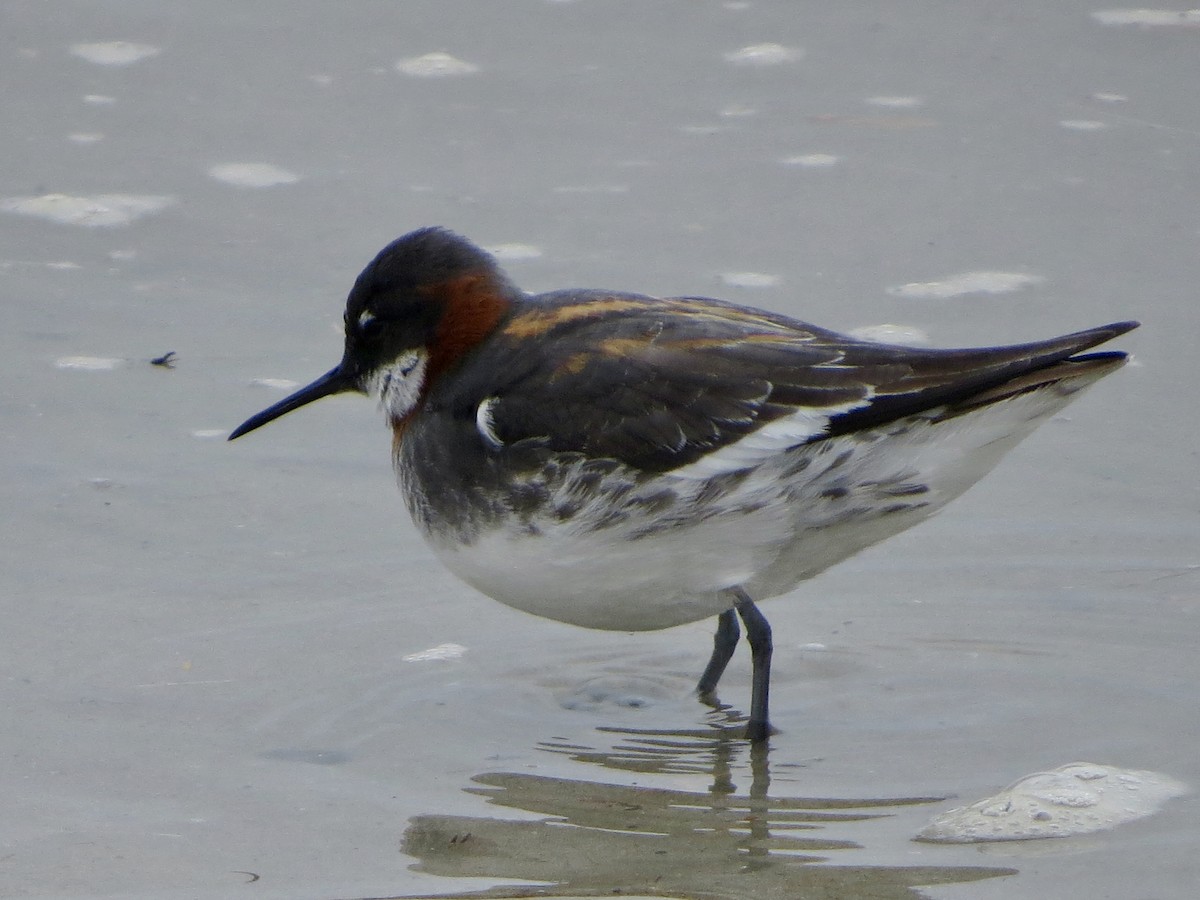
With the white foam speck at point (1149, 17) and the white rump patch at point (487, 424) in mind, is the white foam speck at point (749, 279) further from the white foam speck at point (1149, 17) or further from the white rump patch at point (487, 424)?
the white foam speck at point (1149, 17)

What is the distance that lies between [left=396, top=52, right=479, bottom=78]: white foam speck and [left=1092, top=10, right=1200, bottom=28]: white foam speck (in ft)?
12.8

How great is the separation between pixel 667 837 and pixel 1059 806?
3.33 feet

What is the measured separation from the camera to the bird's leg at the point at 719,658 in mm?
5812

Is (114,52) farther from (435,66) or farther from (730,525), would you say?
(730,525)

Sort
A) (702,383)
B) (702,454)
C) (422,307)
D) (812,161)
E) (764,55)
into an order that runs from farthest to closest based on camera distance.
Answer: (764,55), (812,161), (422,307), (702,383), (702,454)

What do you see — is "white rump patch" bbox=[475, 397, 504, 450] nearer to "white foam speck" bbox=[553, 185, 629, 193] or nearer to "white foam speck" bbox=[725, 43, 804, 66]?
"white foam speck" bbox=[553, 185, 629, 193]

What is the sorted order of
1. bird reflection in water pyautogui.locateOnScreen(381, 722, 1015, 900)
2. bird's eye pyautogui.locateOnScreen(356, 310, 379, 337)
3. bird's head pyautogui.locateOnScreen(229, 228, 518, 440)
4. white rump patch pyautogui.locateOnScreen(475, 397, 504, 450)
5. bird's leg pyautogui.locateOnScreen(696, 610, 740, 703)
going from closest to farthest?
1. bird reflection in water pyautogui.locateOnScreen(381, 722, 1015, 900)
2. white rump patch pyautogui.locateOnScreen(475, 397, 504, 450)
3. bird's leg pyautogui.locateOnScreen(696, 610, 740, 703)
4. bird's head pyautogui.locateOnScreen(229, 228, 518, 440)
5. bird's eye pyautogui.locateOnScreen(356, 310, 379, 337)

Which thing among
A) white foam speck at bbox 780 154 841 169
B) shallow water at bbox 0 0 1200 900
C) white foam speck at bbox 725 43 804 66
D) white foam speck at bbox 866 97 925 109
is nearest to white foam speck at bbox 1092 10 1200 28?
shallow water at bbox 0 0 1200 900

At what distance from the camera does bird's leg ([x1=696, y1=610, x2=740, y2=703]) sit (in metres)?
5.81

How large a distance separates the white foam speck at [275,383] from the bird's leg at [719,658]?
2.58 metres

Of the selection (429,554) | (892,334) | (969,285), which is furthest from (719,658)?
(969,285)

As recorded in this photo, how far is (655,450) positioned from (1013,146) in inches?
204

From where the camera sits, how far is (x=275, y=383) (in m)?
7.67

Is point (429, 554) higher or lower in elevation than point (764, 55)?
lower
